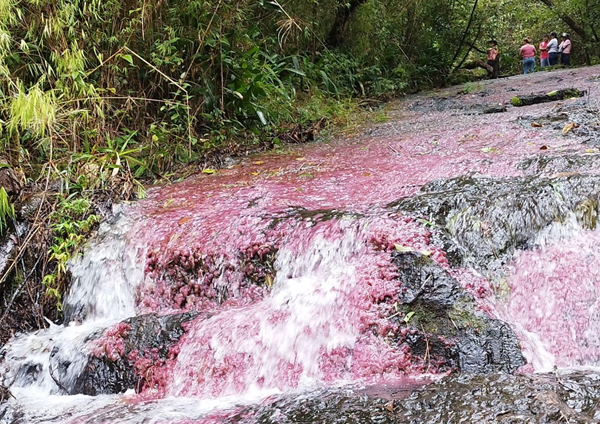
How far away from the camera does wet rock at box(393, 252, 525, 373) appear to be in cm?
248

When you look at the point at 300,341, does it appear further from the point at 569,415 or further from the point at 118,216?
the point at 118,216

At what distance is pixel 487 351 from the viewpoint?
8.18ft

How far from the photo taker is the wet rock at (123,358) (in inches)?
117

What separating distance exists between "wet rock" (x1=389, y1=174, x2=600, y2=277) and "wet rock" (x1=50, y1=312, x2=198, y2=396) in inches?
66.4

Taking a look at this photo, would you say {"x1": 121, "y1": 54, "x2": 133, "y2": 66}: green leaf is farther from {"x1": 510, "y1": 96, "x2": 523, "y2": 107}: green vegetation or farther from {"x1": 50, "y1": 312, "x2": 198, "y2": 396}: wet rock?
{"x1": 510, "y1": 96, "x2": 523, "y2": 107}: green vegetation

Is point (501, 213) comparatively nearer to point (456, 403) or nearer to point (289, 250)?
point (289, 250)

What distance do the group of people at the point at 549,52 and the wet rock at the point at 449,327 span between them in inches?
525

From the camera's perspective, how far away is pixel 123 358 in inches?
119

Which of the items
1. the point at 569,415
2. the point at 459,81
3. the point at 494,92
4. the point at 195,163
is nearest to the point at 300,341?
the point at 569,415

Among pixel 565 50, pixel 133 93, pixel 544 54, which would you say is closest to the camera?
pixel 133 93

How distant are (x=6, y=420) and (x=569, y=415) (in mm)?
2837

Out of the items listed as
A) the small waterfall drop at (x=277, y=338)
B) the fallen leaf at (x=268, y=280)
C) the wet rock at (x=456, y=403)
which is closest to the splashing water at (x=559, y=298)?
the wet rock at (x=456, y=403)

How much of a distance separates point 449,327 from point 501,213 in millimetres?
1007

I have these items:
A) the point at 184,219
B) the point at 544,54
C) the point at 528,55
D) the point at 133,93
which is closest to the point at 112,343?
the point at 184,219
